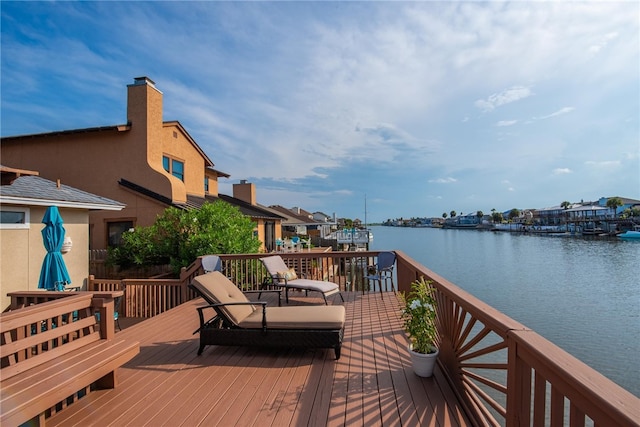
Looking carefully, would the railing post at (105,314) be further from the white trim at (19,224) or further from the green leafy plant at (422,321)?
the white trim at (19,224)

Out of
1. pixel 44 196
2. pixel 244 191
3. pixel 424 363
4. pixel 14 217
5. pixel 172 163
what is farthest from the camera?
pixel 244 191

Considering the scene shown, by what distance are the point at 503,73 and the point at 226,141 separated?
35.6ft

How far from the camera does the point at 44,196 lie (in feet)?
22.6

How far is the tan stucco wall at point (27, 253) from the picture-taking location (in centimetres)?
640

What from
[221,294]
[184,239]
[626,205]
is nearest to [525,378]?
[221,294]

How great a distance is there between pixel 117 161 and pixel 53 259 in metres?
6.62

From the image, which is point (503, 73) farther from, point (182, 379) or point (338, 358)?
point (182, 379)

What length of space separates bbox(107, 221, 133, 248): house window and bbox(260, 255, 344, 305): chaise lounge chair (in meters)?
7.07

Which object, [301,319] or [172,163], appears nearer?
[301,319]

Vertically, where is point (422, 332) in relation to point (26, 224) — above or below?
Answer: below

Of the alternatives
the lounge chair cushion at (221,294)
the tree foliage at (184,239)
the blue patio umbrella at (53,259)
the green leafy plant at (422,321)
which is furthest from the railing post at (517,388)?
the tree foliage at (184,239)

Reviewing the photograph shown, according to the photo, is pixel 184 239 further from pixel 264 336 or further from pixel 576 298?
pixel 576 298

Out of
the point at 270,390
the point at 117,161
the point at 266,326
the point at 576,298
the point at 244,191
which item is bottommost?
the point at 576,298

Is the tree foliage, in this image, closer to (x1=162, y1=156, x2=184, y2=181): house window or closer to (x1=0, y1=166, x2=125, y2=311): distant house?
(x1=0, y1=166, x2=125, y2=311): distant house
